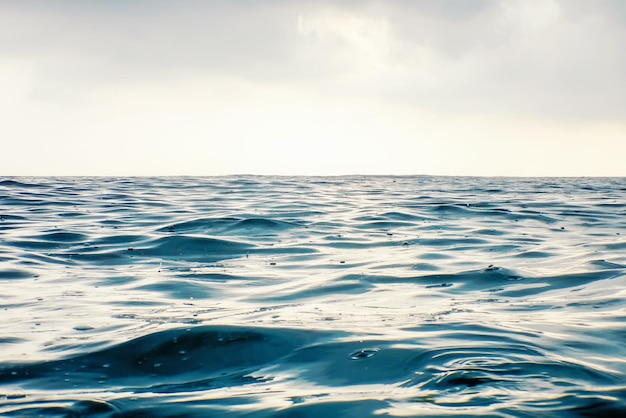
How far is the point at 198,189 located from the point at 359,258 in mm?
14330

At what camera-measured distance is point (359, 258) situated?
9344 millimetres

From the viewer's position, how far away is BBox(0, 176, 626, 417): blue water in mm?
3730

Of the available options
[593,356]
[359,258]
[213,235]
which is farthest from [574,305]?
[213,235]

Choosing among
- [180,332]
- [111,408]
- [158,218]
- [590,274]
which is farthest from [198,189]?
[111,408]

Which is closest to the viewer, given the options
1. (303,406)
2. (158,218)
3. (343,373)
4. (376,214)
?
(303,406)

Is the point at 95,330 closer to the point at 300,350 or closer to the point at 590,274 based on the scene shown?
the point at 300,350

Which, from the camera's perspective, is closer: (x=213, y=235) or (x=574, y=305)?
(x=574, y=305)

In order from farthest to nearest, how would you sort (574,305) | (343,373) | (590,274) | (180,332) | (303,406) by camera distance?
(590,274) < (574,305) < (180,332) < (343,373) < (303,406)

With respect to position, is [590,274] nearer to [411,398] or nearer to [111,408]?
[411,398]

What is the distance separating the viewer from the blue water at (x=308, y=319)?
3.73m

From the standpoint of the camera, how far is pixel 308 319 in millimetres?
5629

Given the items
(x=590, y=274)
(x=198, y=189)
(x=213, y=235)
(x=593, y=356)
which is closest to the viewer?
(x=593, y=356)

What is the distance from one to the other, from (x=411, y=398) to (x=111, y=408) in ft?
5.31

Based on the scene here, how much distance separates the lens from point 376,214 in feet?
49.2
